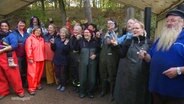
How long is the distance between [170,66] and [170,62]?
1.8 inches

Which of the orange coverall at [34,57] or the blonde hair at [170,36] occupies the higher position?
the blonde hair at [170,36]

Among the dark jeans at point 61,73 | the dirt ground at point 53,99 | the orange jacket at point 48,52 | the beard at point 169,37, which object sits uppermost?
the beard at point 169,37

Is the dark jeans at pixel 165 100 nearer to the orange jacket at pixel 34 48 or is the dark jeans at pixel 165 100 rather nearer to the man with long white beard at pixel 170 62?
the man with long white beard at pixel 170 62

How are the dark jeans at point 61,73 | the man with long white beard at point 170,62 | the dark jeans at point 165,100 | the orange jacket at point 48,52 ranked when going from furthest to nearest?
1. the orange jacket at point 48,52
2. the dark jeans at point 61,73
3. the dark jeans at point 165,100
4. the man with long white beard at point 170,62

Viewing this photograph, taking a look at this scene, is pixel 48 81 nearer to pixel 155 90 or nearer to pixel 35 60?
pixel 35 60

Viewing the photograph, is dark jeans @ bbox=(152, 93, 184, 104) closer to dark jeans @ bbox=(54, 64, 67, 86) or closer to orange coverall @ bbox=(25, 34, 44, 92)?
dark jeans @ bbox=(54, 64, 67, 86)

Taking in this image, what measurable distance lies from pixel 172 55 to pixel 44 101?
→ 385cm

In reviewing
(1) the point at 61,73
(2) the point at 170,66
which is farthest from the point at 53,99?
(2) the point at 170,66

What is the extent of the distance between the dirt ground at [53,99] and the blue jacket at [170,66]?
2.93 metres

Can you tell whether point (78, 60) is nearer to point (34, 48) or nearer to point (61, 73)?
point (61, 73)

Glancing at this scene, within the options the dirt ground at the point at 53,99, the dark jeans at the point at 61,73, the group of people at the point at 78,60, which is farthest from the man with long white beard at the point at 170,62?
the dark jeans at the point at 61,73

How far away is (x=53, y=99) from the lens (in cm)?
671

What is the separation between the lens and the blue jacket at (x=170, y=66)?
3438mm

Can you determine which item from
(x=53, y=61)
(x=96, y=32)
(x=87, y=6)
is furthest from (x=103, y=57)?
(x=87, y=6)
